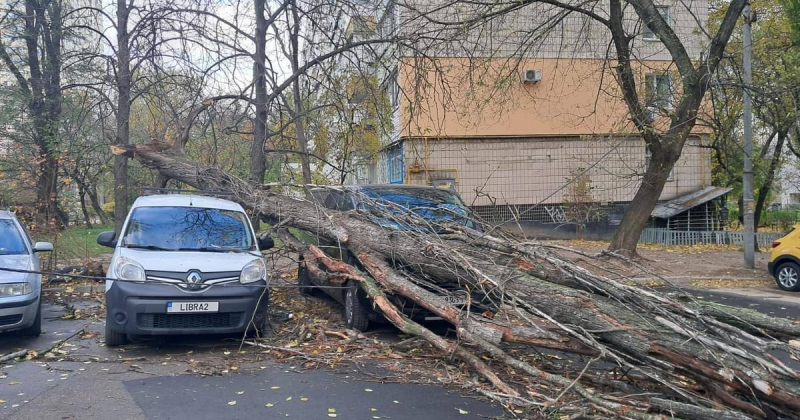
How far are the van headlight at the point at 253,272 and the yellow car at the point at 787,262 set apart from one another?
1051cm

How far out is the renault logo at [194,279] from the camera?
22.5 feet

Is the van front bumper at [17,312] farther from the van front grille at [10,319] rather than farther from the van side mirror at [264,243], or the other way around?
the van side mirror at [264,243]

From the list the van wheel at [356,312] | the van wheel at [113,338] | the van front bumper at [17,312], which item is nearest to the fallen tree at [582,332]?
the van wheel at [356,312]

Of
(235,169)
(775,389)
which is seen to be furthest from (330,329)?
(235,169)

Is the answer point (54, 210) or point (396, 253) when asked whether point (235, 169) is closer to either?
point (54, 210)

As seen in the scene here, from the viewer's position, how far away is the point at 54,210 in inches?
510

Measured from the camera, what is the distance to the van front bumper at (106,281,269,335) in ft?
21.9

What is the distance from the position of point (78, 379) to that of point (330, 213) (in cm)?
387

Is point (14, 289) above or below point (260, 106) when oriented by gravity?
below

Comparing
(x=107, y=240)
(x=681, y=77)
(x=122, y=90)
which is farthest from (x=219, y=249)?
(x=681, y=77)

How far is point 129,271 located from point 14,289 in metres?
1.45

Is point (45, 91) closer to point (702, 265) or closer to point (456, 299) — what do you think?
point (456, 299)

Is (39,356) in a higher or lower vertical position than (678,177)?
lower

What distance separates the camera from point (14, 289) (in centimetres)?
714
